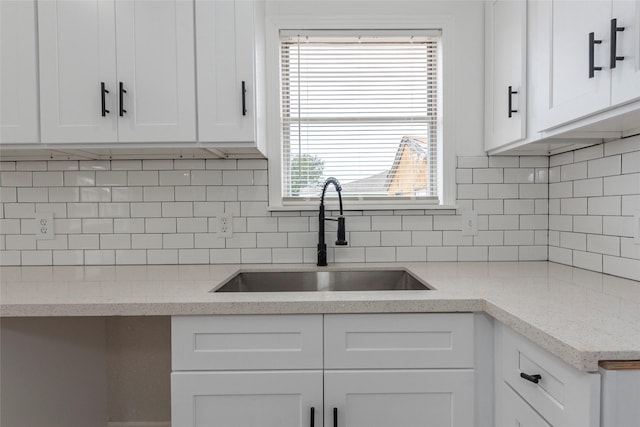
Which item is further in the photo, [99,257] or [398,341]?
[99,257]

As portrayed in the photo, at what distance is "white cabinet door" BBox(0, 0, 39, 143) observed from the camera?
150 cm

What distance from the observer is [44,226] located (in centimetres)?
186

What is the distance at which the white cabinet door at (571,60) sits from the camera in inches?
42.5

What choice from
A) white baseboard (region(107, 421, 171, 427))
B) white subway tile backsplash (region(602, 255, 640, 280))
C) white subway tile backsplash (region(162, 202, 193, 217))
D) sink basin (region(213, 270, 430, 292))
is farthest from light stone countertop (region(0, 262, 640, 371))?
white baseboard (region(107, 421, 171, 427))

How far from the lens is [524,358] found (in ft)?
3.30

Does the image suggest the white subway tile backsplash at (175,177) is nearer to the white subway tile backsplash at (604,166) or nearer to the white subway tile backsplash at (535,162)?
the white subway tile backsplash at (535,162)

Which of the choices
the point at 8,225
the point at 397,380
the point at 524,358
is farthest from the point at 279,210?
the point at 8,225

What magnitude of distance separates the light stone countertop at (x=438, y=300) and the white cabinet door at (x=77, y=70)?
590mm

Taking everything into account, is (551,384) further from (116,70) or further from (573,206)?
(116,70)

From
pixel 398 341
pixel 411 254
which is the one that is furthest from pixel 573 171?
pixel 398 341

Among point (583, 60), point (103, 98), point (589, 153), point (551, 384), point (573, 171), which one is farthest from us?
point (573, 171)

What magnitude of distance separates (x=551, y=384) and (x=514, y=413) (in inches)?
9.2

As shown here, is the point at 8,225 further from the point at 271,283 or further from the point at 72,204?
the point at 271,283

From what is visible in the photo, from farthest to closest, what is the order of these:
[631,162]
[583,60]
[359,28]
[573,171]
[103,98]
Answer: [359,28] → [573,171] → [103,98] → [631,162] → [583,60]
